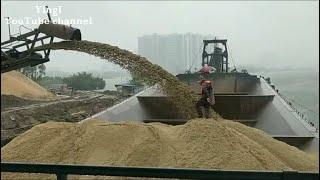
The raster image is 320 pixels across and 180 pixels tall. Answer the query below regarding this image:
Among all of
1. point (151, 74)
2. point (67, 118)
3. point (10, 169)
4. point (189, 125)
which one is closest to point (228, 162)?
point (189, 125)

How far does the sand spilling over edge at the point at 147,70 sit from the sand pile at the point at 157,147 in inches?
47.0

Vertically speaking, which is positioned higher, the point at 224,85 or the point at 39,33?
the point at 39,33

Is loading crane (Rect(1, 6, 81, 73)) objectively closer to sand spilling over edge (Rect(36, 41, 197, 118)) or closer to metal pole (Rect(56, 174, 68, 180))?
sand spilling over edge (Rect(36, 41, 197, 118))

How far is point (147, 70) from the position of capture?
563cm

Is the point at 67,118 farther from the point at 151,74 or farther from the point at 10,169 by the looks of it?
the point at 10,169

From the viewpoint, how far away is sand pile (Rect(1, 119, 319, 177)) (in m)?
3.49

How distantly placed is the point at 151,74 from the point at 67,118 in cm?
893

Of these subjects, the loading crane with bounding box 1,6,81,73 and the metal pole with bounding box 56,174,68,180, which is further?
the loading crane with bounding box 1,6,81,73

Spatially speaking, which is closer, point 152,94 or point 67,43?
point 67,43

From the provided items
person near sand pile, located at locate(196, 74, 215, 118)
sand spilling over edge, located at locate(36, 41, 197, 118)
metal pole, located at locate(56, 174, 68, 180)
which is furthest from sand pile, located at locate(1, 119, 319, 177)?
metal pole, located at locate(56, 174, 68, 180)

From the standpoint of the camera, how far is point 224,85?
12000mm

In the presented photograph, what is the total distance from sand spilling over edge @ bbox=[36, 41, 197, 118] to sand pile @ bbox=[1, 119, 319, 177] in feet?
3.92

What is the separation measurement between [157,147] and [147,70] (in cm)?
202

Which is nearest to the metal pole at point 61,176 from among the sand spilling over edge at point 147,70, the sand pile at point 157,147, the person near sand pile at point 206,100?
the sand pile at point 157,147
